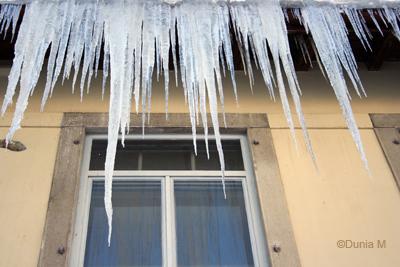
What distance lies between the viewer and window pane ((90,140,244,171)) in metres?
3.26

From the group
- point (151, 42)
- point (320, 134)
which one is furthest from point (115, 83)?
point (320, 134)

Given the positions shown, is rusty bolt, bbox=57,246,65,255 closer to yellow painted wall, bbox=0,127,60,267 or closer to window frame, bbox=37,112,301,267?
window frame, bbox=37,112,301,267

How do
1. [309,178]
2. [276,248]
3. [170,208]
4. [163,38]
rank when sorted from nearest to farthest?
[163,38]
[276,248]
[170,208]
[309,178]

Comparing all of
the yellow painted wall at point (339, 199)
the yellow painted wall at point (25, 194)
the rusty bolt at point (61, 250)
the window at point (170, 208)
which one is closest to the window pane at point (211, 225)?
the window at point (170, 208)

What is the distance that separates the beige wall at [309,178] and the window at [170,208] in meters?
0.25

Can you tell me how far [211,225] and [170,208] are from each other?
29 centimetres

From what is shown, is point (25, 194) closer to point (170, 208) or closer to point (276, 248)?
point (170, 208)

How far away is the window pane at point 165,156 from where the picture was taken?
326 centimetres

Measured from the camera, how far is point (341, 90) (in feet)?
8.61

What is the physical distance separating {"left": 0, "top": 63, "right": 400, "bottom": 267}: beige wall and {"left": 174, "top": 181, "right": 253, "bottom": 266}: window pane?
0.35 m

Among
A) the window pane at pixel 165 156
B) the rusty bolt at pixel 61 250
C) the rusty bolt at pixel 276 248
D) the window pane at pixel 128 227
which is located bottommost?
the rusty bolt at pixel 276 248

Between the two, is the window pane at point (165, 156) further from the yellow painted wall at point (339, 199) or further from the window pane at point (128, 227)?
the yellow painted wall at point (339, 199)

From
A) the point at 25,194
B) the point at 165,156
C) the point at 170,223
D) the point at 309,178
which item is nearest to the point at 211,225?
the point at 170,223

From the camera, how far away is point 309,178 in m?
3.19
